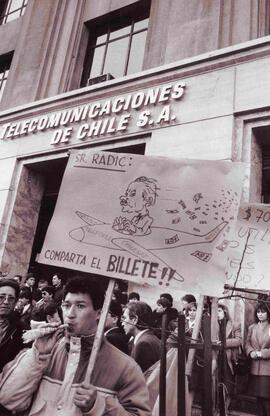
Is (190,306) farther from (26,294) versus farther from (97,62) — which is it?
(97,62)

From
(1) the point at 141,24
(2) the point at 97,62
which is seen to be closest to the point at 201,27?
(1) the point at 141,24

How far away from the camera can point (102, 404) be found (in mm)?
2418

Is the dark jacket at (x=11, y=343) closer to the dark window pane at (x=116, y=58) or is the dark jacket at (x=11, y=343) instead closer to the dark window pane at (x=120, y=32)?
the dark window pane at (x=116, y=58)

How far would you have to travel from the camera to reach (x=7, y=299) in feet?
13.3

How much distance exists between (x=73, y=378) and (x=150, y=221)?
3.85 feet

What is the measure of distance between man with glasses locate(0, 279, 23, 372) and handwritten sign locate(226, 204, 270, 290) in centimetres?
205

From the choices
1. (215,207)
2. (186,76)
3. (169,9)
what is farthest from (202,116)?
(215,207)

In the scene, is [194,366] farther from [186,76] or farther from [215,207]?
[186,76]

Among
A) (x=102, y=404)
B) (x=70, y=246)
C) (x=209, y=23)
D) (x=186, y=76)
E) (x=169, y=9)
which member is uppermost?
(x=169, y=9)

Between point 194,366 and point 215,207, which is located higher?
point 215,207

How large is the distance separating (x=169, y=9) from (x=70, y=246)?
9.56 meters

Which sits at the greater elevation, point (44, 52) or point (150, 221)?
point (44, 52)

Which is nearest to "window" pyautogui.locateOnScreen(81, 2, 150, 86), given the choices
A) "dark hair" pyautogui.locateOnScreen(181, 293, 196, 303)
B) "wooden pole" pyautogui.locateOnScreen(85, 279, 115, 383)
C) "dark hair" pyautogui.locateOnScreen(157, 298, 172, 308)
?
"dark hair" pyautogui.locateOnScreen(181, 293, 196, 303)

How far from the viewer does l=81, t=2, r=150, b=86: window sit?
11391 mm
